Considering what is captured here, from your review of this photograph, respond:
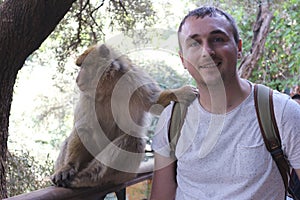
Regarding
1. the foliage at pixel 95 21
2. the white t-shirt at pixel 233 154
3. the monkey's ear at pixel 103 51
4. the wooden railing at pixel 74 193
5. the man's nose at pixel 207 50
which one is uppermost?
the foliage at pixel 95 21

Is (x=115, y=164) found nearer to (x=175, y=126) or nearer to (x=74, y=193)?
(x=74, y=193)

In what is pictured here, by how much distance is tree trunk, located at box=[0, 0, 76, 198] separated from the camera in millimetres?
2238

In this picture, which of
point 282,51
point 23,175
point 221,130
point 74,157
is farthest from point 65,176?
point 282,51

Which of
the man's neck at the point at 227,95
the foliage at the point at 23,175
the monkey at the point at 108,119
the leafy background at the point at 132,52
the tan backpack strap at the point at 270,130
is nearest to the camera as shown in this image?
the tan backpack strap at the point at 270,130

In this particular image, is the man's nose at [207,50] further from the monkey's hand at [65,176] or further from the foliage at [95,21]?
the foliage at [95,21]

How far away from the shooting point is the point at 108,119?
2047mm

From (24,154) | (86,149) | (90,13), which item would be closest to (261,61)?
(90,13)

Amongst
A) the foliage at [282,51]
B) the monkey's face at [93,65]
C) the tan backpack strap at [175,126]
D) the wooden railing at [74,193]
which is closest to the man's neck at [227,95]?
the tan backpack strap at [175,126]

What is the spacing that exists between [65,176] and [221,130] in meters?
0.92

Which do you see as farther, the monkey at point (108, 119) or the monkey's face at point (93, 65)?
the monkey's face at point (93, 65)

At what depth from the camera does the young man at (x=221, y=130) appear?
1001 millimetres

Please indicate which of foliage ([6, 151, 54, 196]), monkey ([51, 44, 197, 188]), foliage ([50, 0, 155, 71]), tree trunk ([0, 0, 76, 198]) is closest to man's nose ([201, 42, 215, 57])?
monkey ([51, 44, 197, 188])

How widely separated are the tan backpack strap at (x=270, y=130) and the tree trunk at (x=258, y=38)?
3.11 meters

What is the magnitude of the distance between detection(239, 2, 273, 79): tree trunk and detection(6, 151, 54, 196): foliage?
220cm
